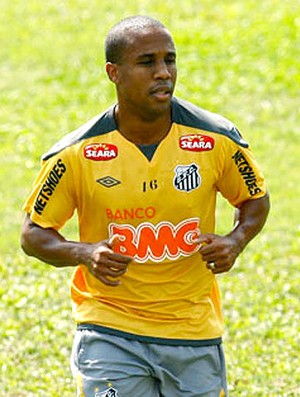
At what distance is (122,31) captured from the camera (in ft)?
20.4

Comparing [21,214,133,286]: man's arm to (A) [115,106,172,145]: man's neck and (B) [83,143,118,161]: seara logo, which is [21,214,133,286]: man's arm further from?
(A) [115,106,172,145]: man's neck

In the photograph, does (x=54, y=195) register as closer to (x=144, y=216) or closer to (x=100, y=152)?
(x=100, y=152)

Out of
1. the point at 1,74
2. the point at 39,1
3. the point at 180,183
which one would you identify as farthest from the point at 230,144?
the point at 39,1

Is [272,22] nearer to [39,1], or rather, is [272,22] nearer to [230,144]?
[39,1]

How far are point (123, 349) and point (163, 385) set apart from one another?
24cm

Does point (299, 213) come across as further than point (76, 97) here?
No

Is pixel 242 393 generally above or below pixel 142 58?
below

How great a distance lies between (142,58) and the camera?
242 inches

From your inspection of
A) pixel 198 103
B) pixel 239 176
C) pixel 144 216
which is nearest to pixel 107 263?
pixel 144 216

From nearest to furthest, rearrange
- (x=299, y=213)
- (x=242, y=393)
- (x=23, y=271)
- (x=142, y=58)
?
(x=142, y=58) → (x=242, y=393) → (x=23, y=271) → (x=299, y=213)

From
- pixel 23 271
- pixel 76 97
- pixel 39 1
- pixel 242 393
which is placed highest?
pixel 39 1

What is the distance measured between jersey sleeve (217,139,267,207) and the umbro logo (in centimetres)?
47

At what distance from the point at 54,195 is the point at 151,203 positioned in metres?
0.43

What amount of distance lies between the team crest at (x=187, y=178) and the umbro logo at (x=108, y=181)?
0.83 ft
